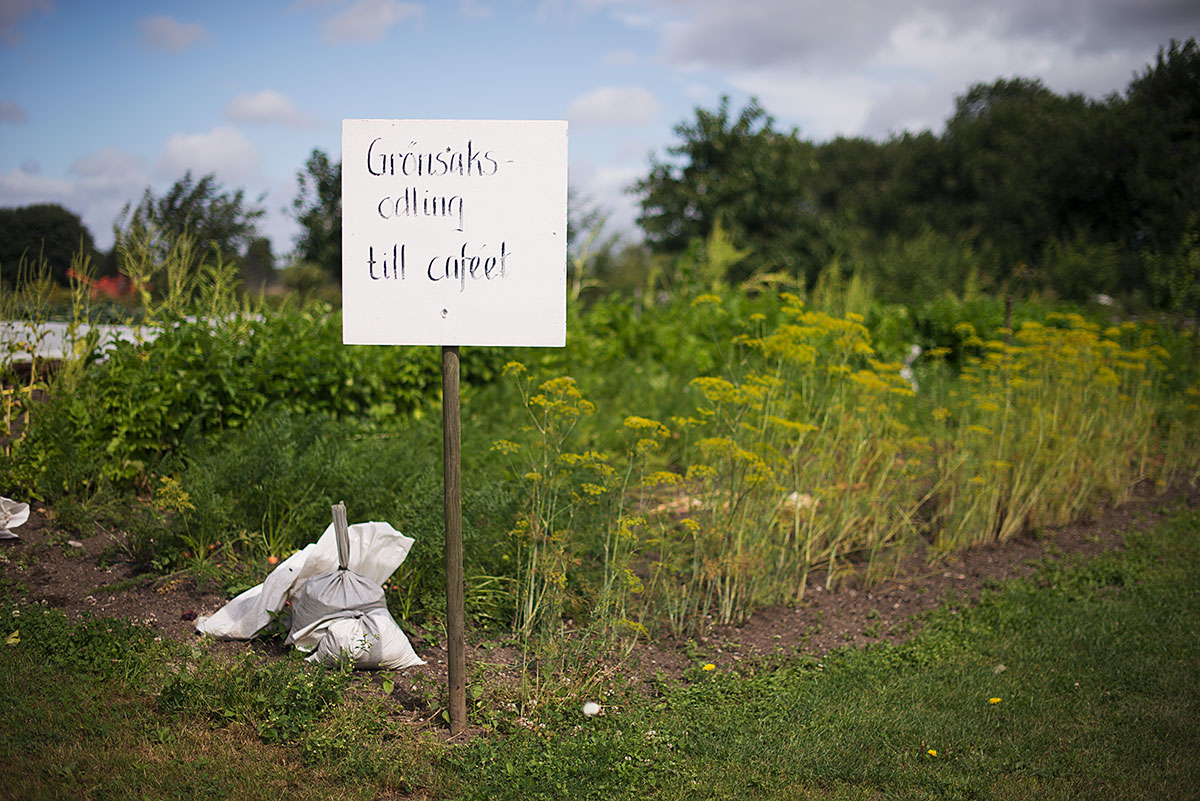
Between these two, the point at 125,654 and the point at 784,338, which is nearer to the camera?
the point at 125,654

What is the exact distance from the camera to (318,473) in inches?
173

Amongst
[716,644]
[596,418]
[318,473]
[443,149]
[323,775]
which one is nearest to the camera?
[323,775]

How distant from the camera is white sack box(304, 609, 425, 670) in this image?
10.9ft

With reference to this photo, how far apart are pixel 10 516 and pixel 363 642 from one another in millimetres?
2167

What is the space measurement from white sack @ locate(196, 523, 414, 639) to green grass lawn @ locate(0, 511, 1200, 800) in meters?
0.28

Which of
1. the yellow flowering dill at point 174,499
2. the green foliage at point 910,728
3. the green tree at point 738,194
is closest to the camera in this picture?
the green foliage at point 910,728

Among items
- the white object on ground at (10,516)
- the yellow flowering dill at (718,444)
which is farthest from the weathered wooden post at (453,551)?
the white object on ground at (10,516)

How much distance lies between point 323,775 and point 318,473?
6.28 feet

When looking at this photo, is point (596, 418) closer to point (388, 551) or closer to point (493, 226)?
point (388, 551)

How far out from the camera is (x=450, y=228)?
305cm

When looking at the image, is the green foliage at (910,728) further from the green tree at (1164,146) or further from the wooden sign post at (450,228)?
the green tree at (1164,146)

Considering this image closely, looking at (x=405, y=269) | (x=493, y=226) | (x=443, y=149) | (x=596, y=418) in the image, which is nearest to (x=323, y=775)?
(x=405, y=269)

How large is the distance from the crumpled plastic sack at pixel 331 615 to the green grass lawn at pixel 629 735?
6.3 inches

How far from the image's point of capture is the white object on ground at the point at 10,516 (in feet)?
13.3
